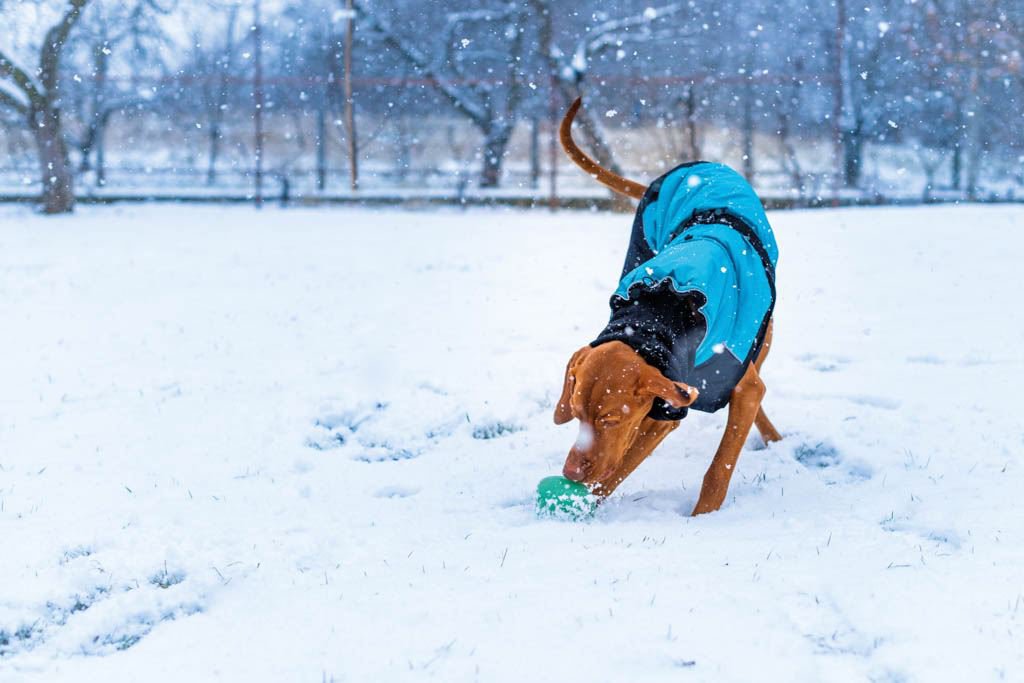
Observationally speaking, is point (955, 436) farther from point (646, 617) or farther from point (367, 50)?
point (367, 50)

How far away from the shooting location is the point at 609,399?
2520 mm

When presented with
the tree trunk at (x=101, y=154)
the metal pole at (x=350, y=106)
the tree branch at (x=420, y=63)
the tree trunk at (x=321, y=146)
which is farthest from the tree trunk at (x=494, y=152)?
the tree trunk at (x=101, y=154)

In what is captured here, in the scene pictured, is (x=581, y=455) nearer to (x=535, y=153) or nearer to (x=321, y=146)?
(x=535, y=153)

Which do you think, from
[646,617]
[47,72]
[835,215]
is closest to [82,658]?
[646,617]

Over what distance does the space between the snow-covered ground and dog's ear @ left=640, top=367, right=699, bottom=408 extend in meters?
0.42

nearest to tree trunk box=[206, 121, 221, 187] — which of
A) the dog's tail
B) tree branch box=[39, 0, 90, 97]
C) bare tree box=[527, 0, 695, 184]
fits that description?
tree branch box=[39, 0, 90, 97]

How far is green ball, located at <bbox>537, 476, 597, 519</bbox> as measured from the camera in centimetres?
270

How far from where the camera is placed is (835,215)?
11.5m

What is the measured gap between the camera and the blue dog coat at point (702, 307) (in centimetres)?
266

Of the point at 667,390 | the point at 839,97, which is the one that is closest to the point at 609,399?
the point at 667,390

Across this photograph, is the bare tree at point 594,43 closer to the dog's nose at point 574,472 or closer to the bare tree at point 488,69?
the bare tree at point 488,69

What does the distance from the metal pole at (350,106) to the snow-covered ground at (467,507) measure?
770 centimetres

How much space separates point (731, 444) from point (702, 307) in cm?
50

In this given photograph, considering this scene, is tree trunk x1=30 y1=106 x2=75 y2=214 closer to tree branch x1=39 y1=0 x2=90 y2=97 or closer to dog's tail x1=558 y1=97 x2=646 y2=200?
tree branch x1=39 y1=0 x2=90 y2=97
